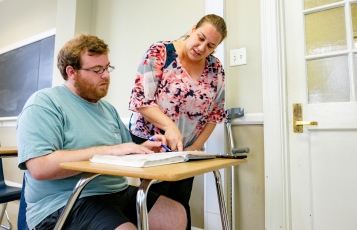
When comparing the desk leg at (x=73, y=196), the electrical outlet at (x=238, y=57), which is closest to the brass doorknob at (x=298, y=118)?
the electrical outlet at (x=238, y=57)

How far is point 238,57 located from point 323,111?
589mm

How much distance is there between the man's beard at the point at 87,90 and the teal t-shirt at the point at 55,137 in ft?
0.09

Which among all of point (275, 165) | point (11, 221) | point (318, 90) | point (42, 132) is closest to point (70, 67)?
point (42, 132)

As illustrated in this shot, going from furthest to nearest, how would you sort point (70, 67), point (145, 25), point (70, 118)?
point (145, 25)
point (70, 67)
point (70, 118)

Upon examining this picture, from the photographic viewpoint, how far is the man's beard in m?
1.09

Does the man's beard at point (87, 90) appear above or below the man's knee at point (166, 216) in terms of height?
Result: above

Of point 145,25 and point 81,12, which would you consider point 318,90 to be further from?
point 81,12

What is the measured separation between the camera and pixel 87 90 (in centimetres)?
110

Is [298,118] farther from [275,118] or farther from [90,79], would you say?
[90,79]

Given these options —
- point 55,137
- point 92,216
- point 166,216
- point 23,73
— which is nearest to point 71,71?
point 55,137

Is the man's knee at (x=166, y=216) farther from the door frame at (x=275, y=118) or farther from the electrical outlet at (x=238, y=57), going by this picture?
the electrical outlet at (x=238, y=57)

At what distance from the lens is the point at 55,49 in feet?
8.60

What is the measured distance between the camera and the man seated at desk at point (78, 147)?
825 millimetres

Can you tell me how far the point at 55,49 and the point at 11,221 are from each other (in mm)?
1677
